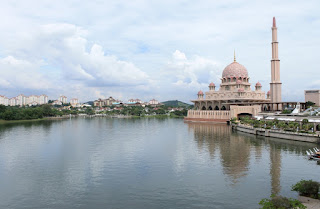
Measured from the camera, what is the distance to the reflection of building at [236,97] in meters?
49.7

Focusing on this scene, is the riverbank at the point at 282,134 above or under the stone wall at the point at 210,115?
under

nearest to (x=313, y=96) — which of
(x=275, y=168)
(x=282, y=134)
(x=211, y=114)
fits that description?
(x=211, y=114)

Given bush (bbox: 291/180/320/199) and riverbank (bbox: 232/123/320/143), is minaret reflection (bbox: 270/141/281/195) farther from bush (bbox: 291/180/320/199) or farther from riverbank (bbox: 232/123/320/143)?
riverbank (bbox: 232/123/320/143)

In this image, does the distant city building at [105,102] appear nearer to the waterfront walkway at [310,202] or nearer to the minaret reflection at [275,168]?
the minaret reflection at [275,168]

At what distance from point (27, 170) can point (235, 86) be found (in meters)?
46.9

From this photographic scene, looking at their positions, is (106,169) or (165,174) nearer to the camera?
(165,174)

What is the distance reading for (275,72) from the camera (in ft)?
160

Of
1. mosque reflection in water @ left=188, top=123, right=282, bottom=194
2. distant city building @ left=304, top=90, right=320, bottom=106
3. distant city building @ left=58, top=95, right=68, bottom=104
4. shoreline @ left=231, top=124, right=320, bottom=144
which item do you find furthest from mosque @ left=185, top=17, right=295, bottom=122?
distant city building @ left=58, top=95, right=68, bottom=104

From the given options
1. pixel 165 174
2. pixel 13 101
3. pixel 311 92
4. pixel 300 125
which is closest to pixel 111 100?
pixel 13 101

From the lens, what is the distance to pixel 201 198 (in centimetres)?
1224

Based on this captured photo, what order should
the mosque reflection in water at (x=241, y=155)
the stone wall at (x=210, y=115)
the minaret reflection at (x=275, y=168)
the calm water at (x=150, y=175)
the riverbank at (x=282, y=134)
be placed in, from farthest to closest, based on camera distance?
the stone wall at (x=210, y=115), the riverbank at (x=282, y=134), the mosque reflection in water at (x=241, y=155), the minaret reflection at (x=275, y=168), the calm water at (x=150, y=175)

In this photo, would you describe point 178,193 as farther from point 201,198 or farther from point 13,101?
point 13,101

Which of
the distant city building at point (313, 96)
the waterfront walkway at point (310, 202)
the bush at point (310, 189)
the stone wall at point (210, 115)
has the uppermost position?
the distant city building at point (313, 96)

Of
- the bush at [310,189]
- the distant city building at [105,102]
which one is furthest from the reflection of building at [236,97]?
the distant city building at [105,102]
